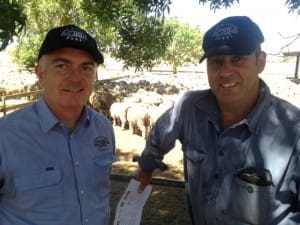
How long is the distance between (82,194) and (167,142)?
25.3 inches

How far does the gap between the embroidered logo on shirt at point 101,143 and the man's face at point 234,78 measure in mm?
709

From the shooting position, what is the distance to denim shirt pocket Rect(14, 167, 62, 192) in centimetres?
186

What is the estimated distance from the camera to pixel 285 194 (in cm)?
180

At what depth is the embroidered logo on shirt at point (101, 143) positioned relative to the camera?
7.14ft

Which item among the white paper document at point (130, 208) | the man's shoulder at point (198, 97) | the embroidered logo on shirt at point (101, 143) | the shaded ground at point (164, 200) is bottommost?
the shaded ground at point (164, 200)

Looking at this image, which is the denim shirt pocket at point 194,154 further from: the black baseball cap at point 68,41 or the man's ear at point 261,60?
the black baseball cap at point 68,41

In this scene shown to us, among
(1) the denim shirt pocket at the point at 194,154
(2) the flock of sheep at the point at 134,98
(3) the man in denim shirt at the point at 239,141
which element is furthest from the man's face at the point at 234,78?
(2) the flock of sheep at the point at 134,98

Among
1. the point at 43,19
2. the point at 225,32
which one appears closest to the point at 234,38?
the point at 225,32

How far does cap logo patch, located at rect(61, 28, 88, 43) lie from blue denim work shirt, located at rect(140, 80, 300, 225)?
0.71 metres

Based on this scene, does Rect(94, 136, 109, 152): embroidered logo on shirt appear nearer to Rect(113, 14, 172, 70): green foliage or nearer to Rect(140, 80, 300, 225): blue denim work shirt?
Rect(140, 80, 300, 225): blue denim work shirt

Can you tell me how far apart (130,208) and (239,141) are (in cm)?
76

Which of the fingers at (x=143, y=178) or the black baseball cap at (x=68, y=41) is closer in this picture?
the black baseball cap at (x=68, y=41)

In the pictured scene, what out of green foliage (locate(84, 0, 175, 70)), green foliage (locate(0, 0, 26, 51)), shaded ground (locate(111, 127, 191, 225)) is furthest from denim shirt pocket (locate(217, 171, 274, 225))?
green foliage (locate(84, 0, 175, 70))

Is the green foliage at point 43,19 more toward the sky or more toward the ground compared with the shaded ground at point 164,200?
more toward the sky
